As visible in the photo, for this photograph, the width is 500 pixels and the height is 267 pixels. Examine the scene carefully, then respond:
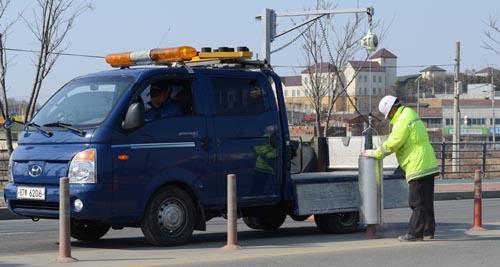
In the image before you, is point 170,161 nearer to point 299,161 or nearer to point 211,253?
point 211,253

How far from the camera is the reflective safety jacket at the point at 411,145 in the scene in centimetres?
1054

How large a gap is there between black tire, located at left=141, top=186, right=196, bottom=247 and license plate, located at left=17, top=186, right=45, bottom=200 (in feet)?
3.87

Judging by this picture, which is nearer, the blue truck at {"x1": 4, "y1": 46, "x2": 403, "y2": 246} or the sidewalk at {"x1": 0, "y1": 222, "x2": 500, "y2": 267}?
the sidewalk at {"x1": 0, "y1": 222, "x2": 500, "y2": 267}

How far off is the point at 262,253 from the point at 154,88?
231 centimetres

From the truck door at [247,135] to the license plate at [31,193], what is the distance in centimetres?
209

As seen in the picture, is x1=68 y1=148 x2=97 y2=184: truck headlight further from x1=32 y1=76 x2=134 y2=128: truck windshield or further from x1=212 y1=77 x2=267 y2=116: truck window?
x1=212 y1=77 x2=267 y2=116: truck window

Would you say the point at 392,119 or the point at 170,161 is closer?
the point at 170,161

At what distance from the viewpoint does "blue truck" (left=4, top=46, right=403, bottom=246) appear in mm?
9477

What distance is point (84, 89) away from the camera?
33.7 ft

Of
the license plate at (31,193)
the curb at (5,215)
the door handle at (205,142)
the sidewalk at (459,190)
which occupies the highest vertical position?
the door handle at (205,142)

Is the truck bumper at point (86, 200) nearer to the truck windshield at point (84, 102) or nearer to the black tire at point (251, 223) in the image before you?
the truck windshield at point (84, 102)

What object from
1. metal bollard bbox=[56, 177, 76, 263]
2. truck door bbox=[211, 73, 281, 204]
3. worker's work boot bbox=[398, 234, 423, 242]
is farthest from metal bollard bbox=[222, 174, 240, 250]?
worker's work boot bbox=[398, 234, 423, 242]

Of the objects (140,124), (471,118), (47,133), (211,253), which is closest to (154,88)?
(140,124)

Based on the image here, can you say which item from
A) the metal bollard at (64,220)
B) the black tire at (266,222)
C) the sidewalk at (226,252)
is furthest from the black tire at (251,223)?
the metal bollard at (64,220)
